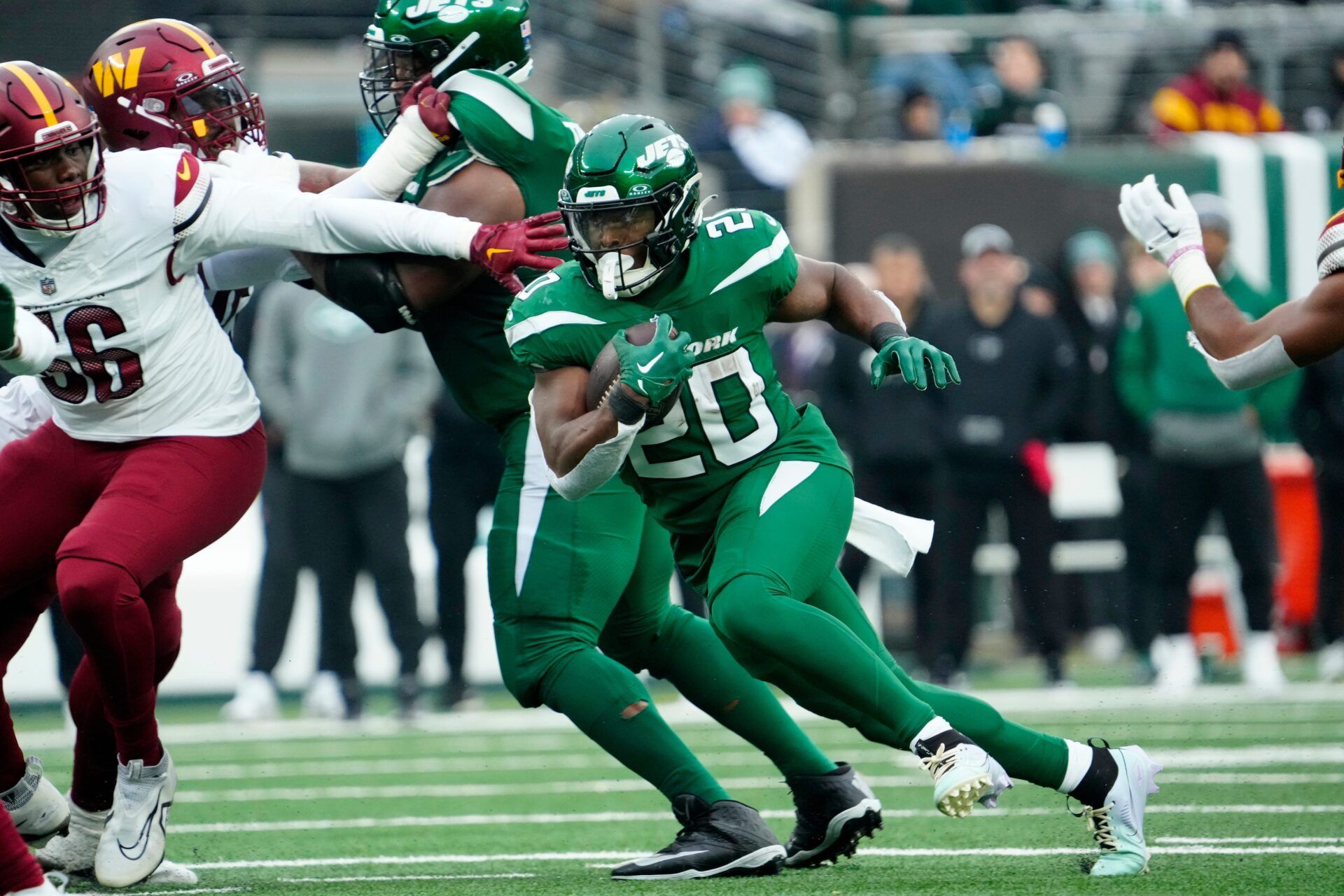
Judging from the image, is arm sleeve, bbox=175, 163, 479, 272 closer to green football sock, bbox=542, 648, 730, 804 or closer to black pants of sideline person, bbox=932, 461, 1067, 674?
green football sock, bbox=542, 648, 730, 804

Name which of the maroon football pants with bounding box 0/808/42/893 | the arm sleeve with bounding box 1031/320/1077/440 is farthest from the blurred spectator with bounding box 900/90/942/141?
the maroon football pants with bounding box 0/808/42/893

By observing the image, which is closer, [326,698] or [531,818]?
[531,818]

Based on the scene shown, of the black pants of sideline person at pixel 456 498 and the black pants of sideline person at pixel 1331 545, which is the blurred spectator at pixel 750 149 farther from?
the black pants of sideline person at pixel 1331 545

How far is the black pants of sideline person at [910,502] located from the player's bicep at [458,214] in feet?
16.7

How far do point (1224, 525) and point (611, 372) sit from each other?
19.4 ft

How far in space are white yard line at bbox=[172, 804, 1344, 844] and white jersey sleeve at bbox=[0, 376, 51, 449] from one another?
4.72 feet

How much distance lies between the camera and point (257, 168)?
474 centimetres

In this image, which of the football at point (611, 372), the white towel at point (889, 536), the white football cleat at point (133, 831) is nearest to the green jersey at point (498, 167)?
Answer: the football at point (611, 372)

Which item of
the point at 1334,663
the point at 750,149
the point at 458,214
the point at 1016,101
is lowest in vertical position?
the point at 1334,663

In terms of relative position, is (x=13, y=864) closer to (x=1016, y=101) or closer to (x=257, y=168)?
Result: (x=257, y=168)

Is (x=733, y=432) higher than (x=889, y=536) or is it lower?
higher

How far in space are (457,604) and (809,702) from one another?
196 inches

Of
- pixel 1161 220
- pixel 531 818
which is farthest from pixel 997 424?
pixel 1161 220

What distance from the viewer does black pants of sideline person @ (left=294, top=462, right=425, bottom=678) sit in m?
8.77
